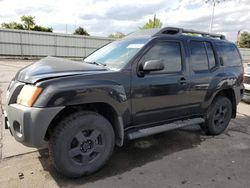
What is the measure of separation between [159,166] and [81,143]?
124 cm

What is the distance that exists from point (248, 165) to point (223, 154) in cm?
44

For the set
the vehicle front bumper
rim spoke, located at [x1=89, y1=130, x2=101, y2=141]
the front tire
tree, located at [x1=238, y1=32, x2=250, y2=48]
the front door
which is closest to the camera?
the vehicle front bumper

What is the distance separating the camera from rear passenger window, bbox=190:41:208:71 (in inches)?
173

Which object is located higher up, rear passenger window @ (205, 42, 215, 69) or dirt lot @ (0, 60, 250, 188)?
rear passenger window @ (205, 42, 215, 69)

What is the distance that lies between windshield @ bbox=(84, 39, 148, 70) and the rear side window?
2000mm

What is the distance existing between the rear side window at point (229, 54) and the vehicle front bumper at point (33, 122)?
3.61m

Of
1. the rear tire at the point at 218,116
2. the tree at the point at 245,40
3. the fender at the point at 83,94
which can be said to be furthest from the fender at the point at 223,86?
the tree at the point at 245,40

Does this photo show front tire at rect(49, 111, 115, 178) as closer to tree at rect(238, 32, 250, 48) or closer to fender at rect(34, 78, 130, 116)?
fender at rect(34, 78, 130, 116)

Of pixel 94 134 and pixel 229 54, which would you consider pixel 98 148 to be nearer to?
pixel 94 134

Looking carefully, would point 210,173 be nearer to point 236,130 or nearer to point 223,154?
point 223,154

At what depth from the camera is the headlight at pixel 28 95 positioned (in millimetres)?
2785

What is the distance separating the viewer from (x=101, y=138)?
3.33 metres

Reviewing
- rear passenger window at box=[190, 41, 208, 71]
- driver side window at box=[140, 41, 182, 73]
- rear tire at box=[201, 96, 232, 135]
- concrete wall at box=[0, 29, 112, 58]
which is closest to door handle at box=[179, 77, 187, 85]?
driver side window at box=[140, 41, 182, 73]

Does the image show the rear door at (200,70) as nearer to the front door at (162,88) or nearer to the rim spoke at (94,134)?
the front door at (162,88)
